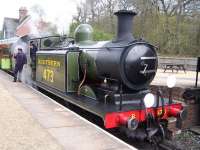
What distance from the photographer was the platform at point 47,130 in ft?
19.2

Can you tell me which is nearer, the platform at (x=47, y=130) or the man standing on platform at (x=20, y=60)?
the platform at (x=47, y=130)

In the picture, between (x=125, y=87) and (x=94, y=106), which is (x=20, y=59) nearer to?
(x=94, y=106)

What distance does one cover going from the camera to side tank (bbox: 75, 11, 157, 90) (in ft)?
24.4

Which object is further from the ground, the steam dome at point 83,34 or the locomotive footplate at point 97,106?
the steam dome at point 83,34

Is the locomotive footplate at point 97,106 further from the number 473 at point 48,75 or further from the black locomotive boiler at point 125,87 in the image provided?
the number 473 at point 48,75

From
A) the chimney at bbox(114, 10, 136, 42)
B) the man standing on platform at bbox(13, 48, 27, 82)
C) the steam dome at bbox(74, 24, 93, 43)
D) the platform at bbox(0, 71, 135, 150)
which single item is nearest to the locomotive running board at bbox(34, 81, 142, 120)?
the platform at bbox(0, 71, 135, 150)

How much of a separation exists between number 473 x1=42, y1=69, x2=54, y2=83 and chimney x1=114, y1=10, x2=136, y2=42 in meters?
3.37

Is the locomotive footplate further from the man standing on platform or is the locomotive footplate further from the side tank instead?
the man standing on platform

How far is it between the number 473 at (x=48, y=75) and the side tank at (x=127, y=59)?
267 cm

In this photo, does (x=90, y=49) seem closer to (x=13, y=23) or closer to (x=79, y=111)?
(x=79, y=111)

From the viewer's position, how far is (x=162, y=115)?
7684 millimetres

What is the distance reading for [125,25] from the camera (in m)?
7.67

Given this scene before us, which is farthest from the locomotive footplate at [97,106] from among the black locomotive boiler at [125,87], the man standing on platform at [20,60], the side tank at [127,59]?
the man standing on platform at [20,60]

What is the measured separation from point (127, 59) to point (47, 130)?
87.5 inches
